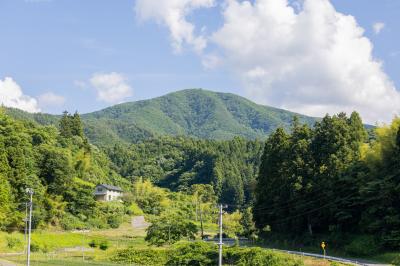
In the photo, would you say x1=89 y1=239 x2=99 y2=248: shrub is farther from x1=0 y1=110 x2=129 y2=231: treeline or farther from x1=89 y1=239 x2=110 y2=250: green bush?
x1=0 y1=110 x2=129 y2=231: treeline

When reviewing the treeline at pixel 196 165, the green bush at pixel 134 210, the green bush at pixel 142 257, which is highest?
the treeline at pixel 196 165

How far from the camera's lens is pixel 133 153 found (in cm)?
17875

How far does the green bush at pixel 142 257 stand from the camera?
1884 inches

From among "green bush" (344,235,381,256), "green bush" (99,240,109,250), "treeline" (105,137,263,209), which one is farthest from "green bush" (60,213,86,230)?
"treeline" (105,137,263,209)

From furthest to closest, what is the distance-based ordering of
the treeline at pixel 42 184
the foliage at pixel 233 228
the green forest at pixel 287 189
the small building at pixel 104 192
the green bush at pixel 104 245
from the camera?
the small building at pixel 104 192
the foliage at pixel 233 228
the treeline at pixel 42 184
the green bush at pixel 104 245
the green forest at pixel 287 189

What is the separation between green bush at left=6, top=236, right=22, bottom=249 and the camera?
5442 cm

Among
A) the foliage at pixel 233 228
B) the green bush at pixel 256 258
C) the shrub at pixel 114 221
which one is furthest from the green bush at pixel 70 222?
the green bush at pixel 256 258

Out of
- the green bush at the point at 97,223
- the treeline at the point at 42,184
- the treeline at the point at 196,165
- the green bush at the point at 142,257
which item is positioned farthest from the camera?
the treeline at the point at 196,165

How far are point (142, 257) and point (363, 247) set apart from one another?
67.1 ft

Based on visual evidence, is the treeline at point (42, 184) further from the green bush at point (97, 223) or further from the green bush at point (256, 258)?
the green bush at point (256, 258)

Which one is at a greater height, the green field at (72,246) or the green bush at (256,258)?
the green bush at (256,258)

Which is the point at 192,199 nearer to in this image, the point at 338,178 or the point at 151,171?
the point at 151,171

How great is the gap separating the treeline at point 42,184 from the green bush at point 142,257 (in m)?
16.8

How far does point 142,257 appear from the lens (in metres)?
48.4
